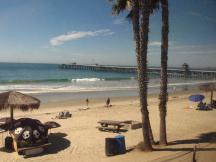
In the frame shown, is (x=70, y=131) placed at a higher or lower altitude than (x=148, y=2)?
lower

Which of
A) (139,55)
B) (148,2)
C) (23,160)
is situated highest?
(148,2)

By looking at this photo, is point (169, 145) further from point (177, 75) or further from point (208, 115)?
point (177, 75)

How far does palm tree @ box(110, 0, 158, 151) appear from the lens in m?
12.1

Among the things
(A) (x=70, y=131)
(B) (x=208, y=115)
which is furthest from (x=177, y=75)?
(A) (x=70, y=131)

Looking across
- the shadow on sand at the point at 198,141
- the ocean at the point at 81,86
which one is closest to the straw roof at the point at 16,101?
the shadow on sand at the point at 198,141

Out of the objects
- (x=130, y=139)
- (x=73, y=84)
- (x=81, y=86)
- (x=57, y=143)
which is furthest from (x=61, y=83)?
(x=130, y=139)

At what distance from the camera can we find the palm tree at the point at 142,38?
12078mm

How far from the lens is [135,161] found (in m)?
11.2

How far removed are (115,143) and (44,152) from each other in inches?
129

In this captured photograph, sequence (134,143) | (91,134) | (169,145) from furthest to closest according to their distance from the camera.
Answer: (91,134) → (134,143) → (169,145)

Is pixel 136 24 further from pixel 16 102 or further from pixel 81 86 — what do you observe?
pixel 81 86

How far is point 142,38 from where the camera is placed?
12.1 metres

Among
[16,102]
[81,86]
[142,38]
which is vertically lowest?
[81,86]

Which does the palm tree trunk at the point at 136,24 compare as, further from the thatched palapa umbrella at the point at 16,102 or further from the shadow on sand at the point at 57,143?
the thatched palapa umbrella at the point at 16,102
